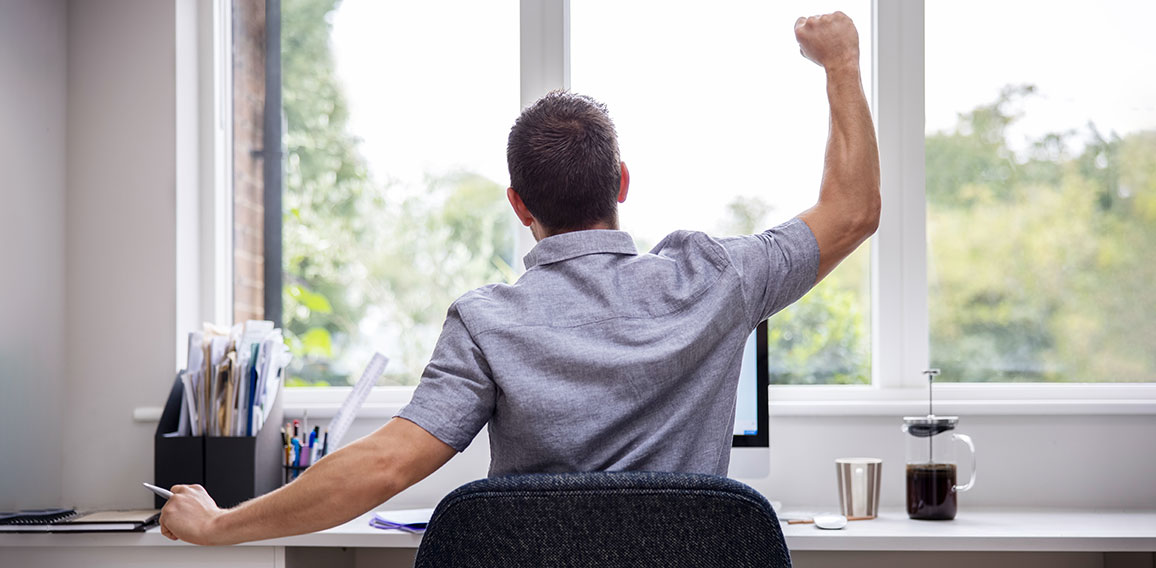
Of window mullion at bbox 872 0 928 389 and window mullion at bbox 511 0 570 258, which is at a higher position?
window mullion at bbox 511 0 570 258

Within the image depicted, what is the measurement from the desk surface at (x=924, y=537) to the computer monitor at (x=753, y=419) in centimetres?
17

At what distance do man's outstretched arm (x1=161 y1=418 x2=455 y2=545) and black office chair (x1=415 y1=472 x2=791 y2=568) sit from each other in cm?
22

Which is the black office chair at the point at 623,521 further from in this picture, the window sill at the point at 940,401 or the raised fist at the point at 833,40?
the window sill at the point at 940,401

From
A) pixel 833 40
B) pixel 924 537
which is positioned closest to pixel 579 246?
pixel 833 40

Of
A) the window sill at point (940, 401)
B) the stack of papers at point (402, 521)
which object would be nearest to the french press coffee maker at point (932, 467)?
the window sill at point (940, 401)

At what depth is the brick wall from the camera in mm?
2811

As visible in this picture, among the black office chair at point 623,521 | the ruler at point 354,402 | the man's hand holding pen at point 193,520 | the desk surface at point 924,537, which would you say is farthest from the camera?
the ruler at point 354,402

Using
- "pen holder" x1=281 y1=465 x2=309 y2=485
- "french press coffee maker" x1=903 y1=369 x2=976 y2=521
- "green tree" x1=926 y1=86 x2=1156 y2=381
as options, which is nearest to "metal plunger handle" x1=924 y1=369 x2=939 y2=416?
"french press coffee maker" x1=903 y1=369 x2=976 y2=521

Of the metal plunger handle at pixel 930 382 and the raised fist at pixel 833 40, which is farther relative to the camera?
the metal plunger handle at pixel 930 382

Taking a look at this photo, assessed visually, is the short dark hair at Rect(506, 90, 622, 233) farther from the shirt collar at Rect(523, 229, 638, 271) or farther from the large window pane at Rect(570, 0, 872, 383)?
the large window pane at Rect(570, 0, 872, 383)

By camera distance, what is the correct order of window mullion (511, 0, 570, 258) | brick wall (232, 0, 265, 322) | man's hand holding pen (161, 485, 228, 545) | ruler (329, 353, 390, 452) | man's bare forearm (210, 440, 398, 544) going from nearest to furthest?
1. man's bare forearm (210, 440, 398, 544)
2. man's hand holding pen (161, 485, 228, 545)
3. ruler (329, 353, 390, 452)
4. window mullion (511, 0, 570, 258)
5. brick wall (232, 0, 265, 322)

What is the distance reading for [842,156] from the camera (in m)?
1.31

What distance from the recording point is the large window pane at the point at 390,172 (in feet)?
8.96

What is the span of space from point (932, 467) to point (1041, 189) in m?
0.87
